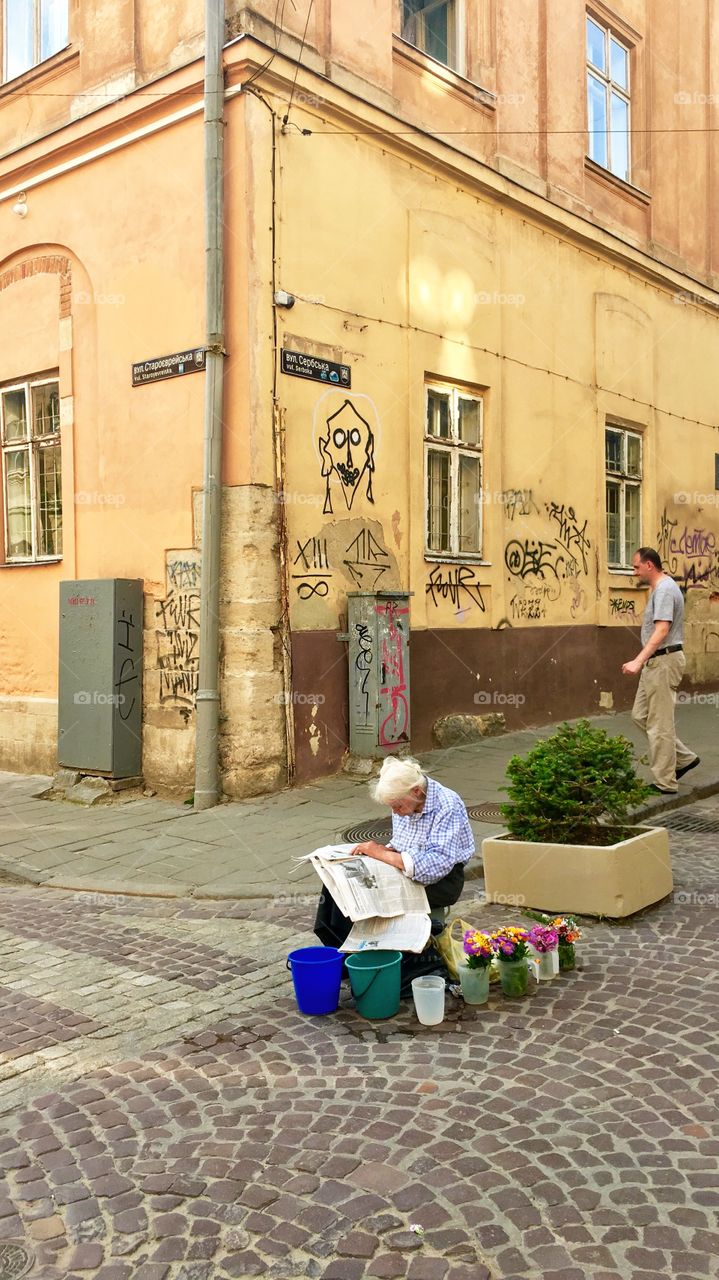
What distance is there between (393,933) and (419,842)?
1.31 ft

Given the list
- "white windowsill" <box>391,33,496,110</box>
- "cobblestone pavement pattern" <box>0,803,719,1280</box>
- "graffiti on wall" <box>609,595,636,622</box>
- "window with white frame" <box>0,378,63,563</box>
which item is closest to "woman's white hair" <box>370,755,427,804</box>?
"cobblestone pavement pattern" <box>0,803,719,1280</box>

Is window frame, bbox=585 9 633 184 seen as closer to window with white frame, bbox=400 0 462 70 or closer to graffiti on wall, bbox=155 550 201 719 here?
window with white frame, bbox=400 0 462 70

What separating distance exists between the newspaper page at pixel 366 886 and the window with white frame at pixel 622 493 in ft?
31.4

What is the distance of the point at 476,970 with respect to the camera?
438 centimetres

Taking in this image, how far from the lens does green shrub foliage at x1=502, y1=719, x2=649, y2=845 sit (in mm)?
5609

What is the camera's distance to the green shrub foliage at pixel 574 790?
561cm

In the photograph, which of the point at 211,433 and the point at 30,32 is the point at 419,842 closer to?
the point at 211,433

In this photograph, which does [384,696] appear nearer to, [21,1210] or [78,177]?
[78,177]

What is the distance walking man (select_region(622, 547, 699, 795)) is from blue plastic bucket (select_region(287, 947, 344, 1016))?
4862 mm

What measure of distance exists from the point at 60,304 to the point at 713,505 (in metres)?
9.87

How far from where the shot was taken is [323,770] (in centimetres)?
916

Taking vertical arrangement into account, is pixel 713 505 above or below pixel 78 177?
below

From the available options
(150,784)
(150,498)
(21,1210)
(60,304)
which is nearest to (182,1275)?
(21,1210)

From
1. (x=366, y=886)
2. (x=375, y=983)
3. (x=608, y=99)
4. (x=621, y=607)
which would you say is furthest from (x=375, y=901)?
(x=608, y=99)
